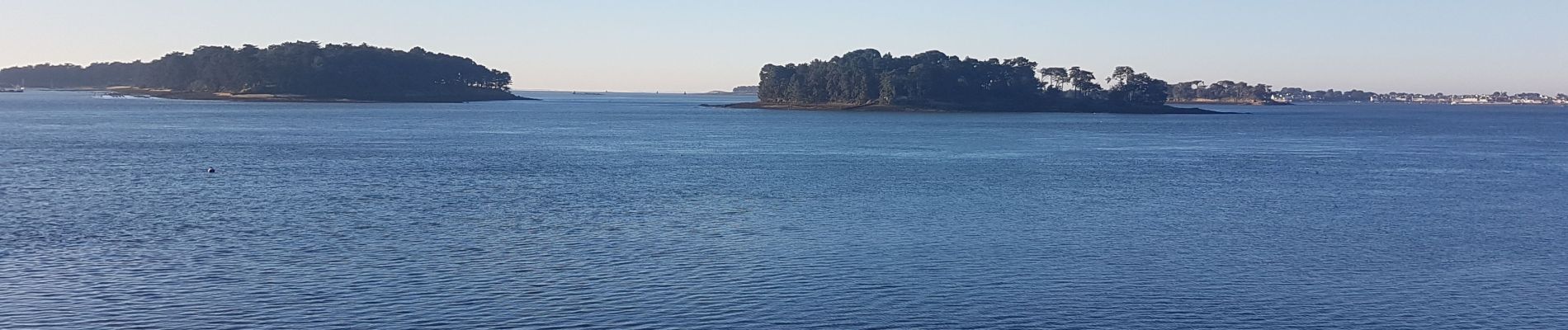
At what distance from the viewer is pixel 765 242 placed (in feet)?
82.5

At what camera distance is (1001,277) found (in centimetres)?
2145

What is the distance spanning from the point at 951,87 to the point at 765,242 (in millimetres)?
128007

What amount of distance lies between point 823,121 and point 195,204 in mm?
81573

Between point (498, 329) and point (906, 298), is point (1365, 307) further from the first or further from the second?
point (498, 329)

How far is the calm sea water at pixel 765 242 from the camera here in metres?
18.5

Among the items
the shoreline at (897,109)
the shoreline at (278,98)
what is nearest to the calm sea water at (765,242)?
the shoreline at (897,109)

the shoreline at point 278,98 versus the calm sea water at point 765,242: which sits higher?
the calm sea water at point 765,242

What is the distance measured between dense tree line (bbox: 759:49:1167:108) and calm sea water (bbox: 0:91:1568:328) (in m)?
95.3

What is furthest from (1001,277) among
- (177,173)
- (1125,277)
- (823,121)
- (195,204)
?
(823,121)

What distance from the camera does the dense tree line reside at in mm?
149375

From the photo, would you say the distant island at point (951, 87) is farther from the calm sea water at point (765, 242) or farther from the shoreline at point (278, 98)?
the calm sea water at point (765, 242)

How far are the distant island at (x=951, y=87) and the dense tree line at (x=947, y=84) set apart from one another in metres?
0.09

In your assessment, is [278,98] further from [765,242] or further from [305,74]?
[765,242]

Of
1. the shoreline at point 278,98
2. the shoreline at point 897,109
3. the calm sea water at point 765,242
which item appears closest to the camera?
the calm sea water at point 765,242
